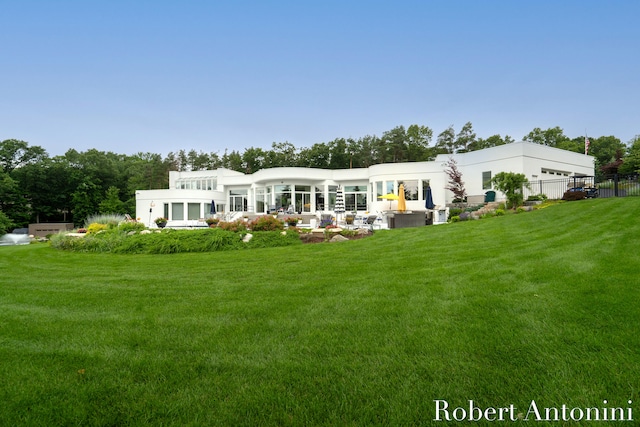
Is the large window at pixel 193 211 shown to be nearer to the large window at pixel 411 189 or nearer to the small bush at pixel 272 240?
the large window at pixel 411 189

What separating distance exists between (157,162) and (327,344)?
6035 centimetres

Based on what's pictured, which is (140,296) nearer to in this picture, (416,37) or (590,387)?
(590,387)

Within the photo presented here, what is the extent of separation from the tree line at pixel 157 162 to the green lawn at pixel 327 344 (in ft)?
136

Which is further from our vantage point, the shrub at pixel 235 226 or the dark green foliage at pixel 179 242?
the shrub at pixel 235 226

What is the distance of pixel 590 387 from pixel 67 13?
54.2ft

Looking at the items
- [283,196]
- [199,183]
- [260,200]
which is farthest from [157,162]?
[283,196]

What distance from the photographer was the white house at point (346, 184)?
23047 mm

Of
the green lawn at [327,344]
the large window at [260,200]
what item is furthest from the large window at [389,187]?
the green lawn at [327,344]

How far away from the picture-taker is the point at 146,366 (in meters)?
2.46

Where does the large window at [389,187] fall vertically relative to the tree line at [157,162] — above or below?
below

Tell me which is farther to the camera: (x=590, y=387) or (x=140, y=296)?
(x=140, y=296)

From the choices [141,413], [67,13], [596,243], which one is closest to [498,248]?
[596,243]

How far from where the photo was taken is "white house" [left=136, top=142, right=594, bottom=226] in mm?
23047

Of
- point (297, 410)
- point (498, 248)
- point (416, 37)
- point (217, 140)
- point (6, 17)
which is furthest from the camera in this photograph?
point (217, 140)
